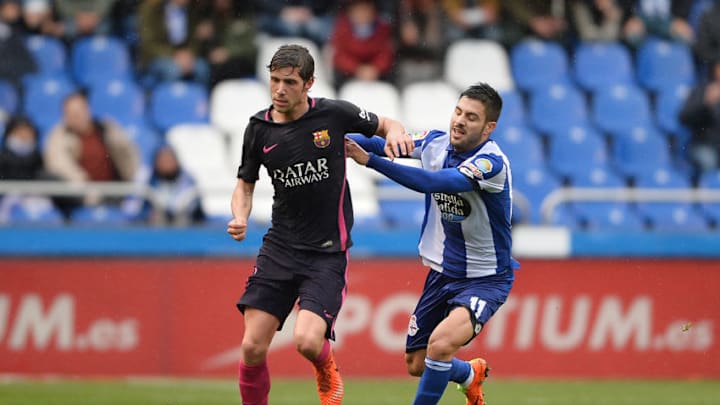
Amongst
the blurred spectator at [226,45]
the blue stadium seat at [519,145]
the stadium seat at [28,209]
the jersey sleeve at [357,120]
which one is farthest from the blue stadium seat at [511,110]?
the jersey sleeve at [357,120]

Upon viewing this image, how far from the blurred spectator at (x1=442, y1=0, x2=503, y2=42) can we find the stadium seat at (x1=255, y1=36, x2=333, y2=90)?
1.90 metres

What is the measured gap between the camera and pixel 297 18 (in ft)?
54.4

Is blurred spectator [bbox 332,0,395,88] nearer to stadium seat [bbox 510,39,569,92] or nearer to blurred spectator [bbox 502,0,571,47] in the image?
stadium seat [bbox 510,39,569,92]

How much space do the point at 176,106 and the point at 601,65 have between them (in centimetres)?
583

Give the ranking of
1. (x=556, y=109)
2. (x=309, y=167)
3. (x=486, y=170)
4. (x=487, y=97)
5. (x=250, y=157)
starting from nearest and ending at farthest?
(x=309, y=167) → (x=250, y=157) → (x=486, y=170) → (x=487, y=97) → (x=556, y=109)

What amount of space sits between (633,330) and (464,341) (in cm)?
583

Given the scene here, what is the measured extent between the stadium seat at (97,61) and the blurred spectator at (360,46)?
261 cm

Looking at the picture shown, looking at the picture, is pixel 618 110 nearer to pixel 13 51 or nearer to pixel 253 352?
pixel 13 51

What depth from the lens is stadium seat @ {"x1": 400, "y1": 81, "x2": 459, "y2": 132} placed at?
1623cm

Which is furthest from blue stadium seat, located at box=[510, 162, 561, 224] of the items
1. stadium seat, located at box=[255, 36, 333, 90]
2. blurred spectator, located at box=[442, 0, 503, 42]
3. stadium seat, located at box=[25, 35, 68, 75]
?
stadium seat, located at box=[25, 35, 68, 75]

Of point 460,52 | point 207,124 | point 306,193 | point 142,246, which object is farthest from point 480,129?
point 460,52

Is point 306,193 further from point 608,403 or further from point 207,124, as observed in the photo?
point 207,124

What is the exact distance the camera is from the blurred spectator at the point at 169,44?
15.9m

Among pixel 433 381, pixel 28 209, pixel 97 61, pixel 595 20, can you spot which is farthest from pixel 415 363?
pixel 595 20
